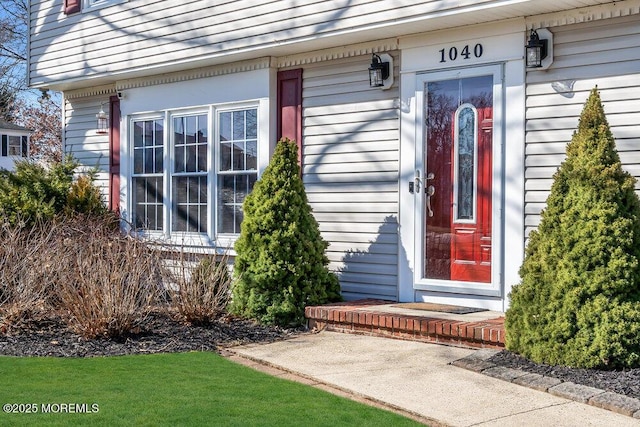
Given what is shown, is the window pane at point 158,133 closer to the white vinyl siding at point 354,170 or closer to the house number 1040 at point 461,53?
the white vinyl siding at point 354,170

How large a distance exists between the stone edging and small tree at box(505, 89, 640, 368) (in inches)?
12.3

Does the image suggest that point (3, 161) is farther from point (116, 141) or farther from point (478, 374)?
point (478, 374)

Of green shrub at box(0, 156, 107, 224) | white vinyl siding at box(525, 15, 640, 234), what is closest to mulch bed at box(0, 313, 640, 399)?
white vinyl siding at box(525, 15, 640, 234)

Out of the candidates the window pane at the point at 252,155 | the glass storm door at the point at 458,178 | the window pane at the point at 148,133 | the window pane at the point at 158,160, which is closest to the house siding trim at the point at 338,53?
the glass storm door at the point at 458,178

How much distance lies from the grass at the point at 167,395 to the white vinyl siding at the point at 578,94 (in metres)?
3.19

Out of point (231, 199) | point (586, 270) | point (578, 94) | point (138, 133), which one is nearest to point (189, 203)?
point (231, 199)

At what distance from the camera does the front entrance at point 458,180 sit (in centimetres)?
759

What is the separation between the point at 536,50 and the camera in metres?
7.15

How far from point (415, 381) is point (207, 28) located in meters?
5.70

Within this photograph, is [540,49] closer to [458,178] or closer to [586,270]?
[458,178]

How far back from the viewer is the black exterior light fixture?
27.4 feet

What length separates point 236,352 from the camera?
6918mm

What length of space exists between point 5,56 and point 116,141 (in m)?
18.0

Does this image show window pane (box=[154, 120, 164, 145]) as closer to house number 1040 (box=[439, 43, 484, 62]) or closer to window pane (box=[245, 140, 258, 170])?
window pane (box=[245, 140, 258, 170])
